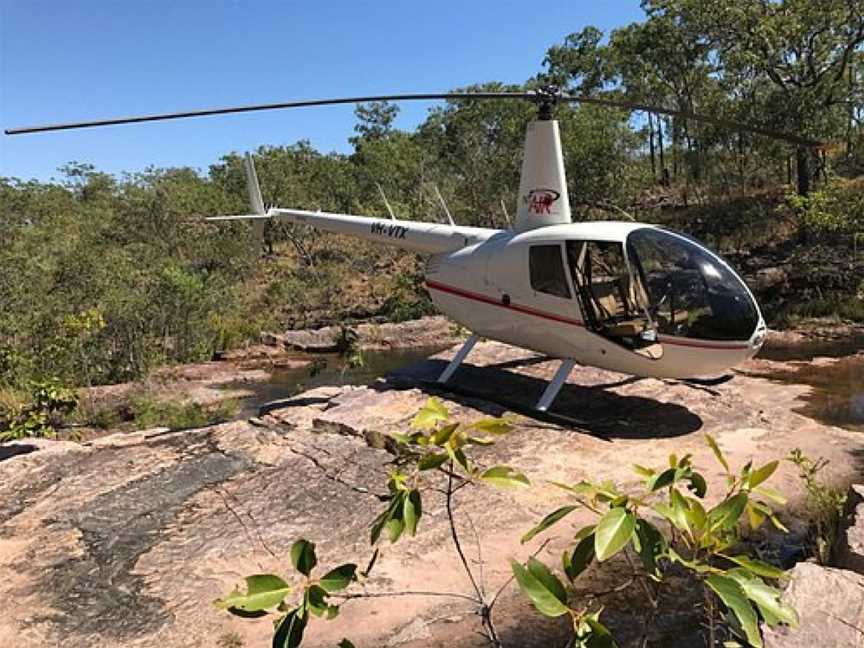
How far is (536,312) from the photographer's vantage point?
23.7 feet

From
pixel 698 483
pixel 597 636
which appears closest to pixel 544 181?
pixel 698 483

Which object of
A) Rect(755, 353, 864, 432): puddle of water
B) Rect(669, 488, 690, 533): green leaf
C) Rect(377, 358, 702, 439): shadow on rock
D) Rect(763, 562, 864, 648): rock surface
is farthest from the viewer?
Rect(755, 353, 864, 432): puddle of water

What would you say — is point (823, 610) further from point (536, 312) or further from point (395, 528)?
point (536, 312)

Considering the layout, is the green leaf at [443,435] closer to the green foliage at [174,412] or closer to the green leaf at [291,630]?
the green leaf at [291,630]

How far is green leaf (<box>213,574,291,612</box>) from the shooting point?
1.26m

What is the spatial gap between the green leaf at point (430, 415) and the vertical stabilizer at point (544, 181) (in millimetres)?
6020

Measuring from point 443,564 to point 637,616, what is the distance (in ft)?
4.28

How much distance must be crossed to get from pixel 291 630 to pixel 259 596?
0.31 ft

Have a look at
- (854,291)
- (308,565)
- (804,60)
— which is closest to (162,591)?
(308,565)

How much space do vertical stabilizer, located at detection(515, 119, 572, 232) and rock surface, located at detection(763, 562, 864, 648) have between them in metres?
4.81

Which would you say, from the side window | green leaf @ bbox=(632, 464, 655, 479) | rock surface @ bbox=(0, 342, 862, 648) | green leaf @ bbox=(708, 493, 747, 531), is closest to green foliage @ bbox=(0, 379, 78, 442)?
rock surface @ bbox=(0, 342, 862, 648)

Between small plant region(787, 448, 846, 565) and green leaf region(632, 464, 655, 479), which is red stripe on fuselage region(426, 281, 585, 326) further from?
green leaf region(632, 464, 655, 479)

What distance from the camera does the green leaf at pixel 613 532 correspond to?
3.94 feet

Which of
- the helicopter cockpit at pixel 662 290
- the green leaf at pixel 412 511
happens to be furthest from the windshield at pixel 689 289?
the green leaf at pixel 412 511
